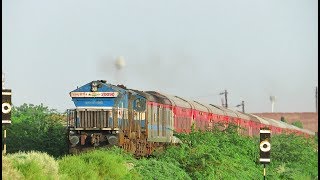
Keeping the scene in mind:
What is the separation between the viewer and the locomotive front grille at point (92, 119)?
2727 cm

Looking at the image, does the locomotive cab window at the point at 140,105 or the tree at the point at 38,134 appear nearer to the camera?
the locomotive cab window at the point at 140,105

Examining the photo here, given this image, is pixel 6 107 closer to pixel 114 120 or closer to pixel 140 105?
pixel 114 120

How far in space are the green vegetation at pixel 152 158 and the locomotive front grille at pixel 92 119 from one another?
1.60 metres

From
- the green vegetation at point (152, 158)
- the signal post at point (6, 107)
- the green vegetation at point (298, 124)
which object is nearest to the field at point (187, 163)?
the green vegetation at point (152, 158)

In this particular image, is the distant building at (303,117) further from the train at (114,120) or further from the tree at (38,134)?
the train at (114,120)

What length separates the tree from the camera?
1261 inches

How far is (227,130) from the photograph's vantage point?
3344 cm

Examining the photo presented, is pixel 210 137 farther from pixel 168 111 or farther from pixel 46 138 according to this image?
pixel 46 138

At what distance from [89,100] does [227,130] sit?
27.9ft

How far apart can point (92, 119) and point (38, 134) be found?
6.94 metres

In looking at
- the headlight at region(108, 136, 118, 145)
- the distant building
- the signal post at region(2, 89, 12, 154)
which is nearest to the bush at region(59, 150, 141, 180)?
the signal post at region(2, 89, 12, 154)

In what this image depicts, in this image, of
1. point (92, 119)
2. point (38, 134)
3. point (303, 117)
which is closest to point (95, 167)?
point (92, 119)

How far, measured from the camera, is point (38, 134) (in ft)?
110

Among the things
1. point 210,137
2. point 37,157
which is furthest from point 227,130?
point 37,157
